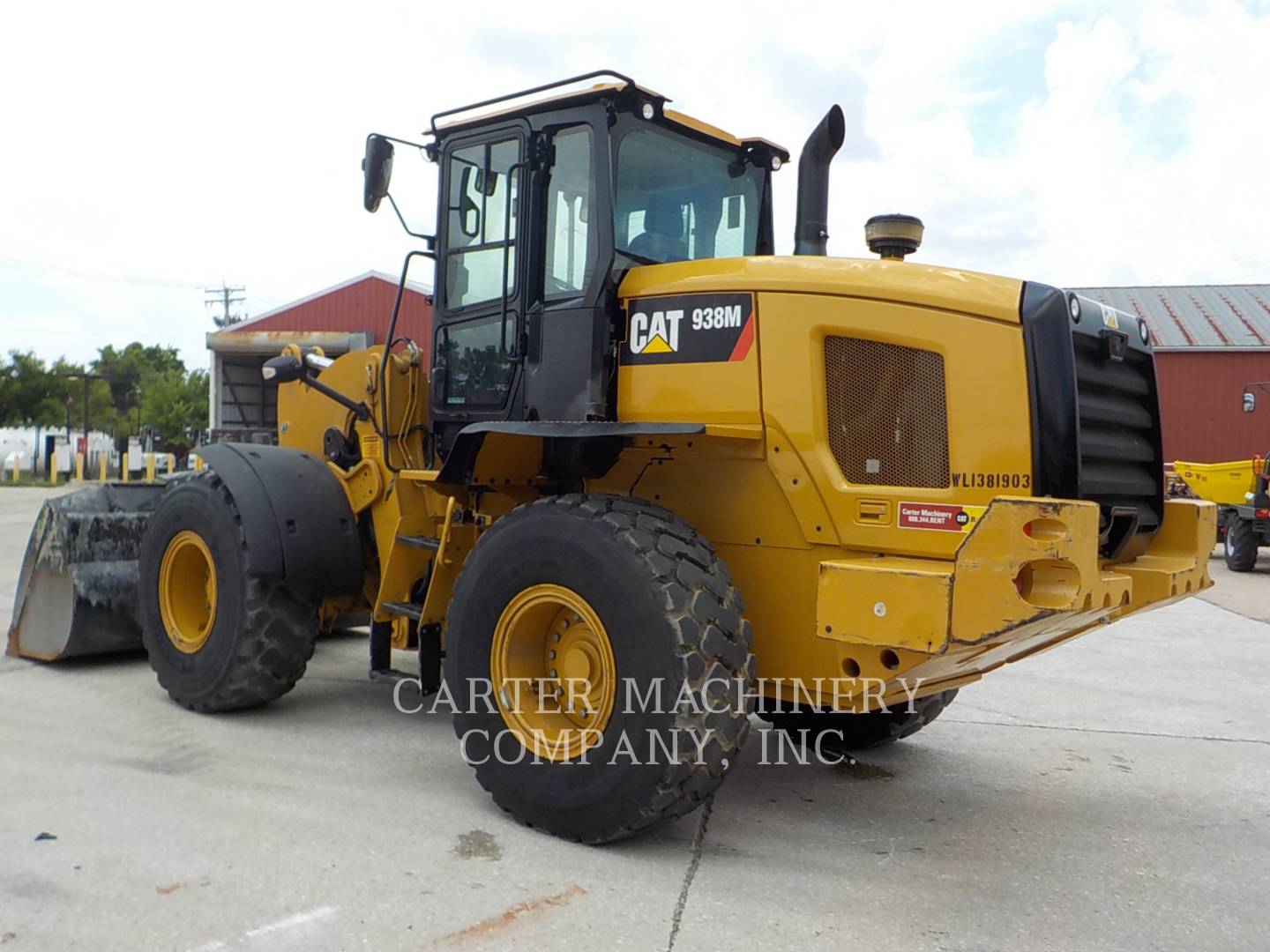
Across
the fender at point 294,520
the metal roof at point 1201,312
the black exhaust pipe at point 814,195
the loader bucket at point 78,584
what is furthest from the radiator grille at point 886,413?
the metal roof at point 1201,312

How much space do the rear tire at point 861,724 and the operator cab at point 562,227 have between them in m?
2.00

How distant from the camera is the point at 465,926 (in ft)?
11.3

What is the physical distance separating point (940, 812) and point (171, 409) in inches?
2448

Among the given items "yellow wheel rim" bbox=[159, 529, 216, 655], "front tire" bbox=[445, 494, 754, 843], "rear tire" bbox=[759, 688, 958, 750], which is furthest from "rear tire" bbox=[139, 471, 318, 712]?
"rear tire" bbox=[759, 688, 958, 750]

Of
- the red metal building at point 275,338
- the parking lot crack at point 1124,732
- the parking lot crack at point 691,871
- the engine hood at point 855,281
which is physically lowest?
the parking lot crack at point 691,871

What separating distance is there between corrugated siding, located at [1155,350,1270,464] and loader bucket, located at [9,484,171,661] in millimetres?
23458

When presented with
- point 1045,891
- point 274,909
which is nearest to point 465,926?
point 274,909

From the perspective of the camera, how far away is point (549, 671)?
453cm

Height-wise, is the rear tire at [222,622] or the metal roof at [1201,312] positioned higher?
the metal roof at [1201,312]

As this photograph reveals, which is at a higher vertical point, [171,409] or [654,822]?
[171,409]

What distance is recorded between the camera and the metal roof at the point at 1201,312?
1021 inches

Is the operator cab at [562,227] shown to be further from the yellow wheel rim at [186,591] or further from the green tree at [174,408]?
the green tree at [174,408]

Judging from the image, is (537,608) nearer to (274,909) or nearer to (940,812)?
(274,909)

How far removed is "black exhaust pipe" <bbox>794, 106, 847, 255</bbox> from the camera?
488cm
